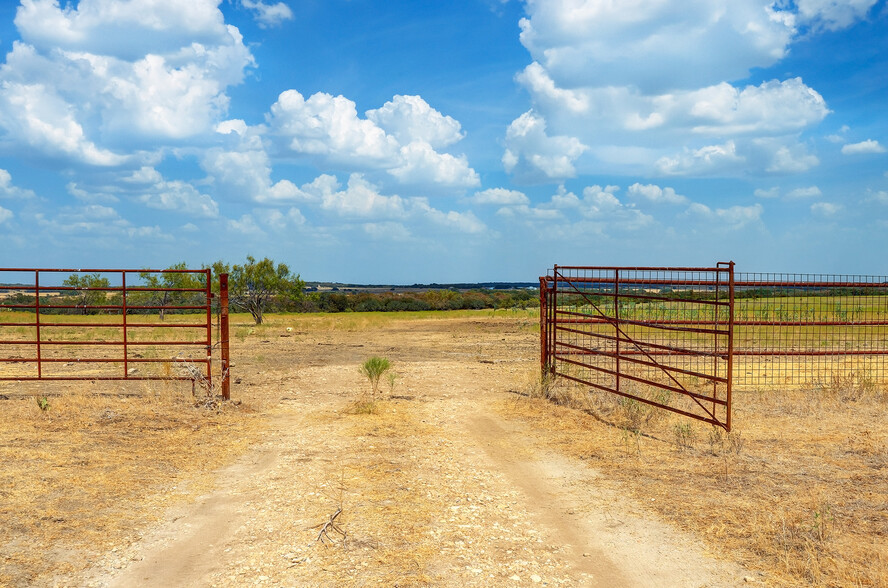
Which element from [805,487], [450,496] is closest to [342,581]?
[450,496]

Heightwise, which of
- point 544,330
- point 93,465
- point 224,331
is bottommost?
point 93,465

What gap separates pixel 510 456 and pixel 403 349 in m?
16.4

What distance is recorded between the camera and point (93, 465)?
26.6 ft

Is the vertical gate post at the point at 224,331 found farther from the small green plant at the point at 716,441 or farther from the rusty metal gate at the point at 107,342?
the small green plant at the point at 716,441

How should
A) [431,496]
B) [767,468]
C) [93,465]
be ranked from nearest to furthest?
[431,496], [767,468], [93,465]

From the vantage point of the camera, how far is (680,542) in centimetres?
572

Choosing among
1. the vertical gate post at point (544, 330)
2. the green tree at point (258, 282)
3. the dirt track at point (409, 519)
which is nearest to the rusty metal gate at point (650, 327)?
the vertical gate post at point (544, 330)

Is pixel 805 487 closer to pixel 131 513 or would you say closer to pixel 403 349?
pixel 131 513

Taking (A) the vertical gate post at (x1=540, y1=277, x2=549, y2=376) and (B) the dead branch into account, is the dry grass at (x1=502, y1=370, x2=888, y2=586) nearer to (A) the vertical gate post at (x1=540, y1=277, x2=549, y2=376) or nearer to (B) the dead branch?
(A) the vertical gate post at (x1=540, y1=277, x2=549, y2=376)

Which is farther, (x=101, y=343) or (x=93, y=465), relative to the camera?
(x=101, y=343)

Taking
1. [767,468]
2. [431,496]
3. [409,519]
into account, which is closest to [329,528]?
[409,519]

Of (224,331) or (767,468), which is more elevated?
(224,331)

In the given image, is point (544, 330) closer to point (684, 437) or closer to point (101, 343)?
point (684, 437)

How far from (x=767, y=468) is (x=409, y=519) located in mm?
4730
